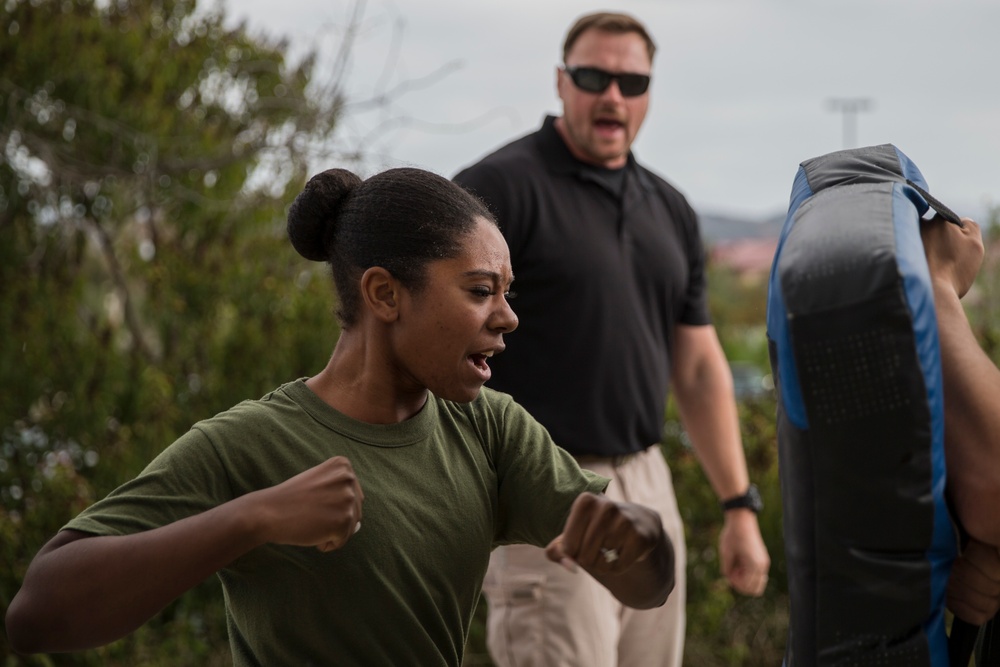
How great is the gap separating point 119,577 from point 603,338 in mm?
1935

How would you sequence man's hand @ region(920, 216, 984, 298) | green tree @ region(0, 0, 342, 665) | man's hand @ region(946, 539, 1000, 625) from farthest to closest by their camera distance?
green tree @ region(0, 0, 342, 665)
man's hand @ region(920, 216, 984, 298)
man's hand @ region(946, 539, 1000, 625)

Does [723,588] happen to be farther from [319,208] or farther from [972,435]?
[972,435]

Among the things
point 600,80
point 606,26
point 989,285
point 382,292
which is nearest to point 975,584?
point 382,292

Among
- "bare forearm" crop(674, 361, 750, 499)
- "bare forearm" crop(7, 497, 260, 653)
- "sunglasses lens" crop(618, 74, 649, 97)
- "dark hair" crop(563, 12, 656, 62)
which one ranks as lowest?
"bare forearm" crop(674, 361, 750, 499)

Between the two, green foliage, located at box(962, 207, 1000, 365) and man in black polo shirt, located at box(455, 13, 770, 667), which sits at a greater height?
man in black polo shirt, located at box(455, 13, 770, 667)

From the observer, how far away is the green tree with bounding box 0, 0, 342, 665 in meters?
4.96

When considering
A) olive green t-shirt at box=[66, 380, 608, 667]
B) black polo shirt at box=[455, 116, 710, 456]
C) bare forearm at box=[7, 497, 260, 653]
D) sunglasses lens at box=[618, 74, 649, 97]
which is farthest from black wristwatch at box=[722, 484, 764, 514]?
bare forearm at box=[7, 497, 260, 653]

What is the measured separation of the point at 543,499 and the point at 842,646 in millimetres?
644

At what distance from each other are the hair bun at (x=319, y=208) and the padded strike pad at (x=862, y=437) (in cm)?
85

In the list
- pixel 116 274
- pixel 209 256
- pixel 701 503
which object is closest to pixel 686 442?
pixel 701 503

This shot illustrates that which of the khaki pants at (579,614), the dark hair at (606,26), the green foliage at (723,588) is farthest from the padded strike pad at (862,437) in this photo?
the green foliage at (723,588)

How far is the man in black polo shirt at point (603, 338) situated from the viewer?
3463 mm

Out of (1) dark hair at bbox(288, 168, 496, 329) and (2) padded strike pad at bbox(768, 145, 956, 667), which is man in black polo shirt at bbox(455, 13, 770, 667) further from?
(2) padded strike pad at bbox(768, 145, 956, 667)

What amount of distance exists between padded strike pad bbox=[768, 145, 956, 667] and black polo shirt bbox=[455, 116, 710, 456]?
1.71 metres
